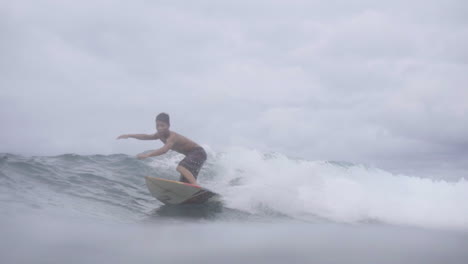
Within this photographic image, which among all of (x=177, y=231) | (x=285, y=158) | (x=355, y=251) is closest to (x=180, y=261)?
(x=177, y=231)

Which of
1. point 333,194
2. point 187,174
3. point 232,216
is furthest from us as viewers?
point 333,194

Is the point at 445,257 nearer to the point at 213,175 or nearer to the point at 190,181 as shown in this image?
the point at 190,181

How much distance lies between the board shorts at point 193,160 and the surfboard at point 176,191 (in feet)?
2.18

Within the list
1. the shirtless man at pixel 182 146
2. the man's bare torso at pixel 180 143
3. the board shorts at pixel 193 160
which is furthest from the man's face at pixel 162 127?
the board shorts at pixel 193 160

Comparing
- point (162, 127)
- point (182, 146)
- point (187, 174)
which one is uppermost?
point (162, 127)

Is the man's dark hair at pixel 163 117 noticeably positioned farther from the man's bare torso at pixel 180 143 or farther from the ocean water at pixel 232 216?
the ocean water at pixel 232 216

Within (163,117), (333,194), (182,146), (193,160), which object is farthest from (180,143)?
(333,194)

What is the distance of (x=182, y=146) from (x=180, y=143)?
117mm

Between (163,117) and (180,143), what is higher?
(163,117)

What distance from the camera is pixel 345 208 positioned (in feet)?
28.2

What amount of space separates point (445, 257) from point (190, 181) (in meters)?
4.97

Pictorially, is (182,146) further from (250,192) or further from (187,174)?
(250,192)

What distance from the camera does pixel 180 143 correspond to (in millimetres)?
8000

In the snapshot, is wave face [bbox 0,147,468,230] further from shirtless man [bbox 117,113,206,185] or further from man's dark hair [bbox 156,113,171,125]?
man's dark hair [bbox 156,113,171,125]
